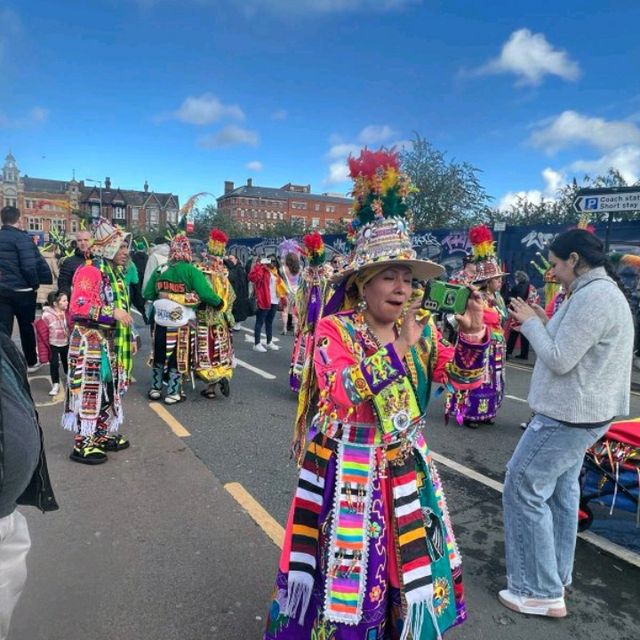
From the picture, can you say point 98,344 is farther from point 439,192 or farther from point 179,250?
point 439,192

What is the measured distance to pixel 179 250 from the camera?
6027mm

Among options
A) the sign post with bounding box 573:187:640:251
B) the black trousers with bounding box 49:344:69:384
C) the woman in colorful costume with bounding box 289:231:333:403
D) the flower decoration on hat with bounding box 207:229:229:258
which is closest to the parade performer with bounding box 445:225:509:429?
the woman in colorful costume with bounding box 289:231:333:403

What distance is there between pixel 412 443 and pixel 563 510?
1.32m

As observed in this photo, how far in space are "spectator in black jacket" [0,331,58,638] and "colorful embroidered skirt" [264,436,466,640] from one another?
3.10 feet

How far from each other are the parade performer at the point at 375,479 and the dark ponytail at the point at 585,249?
824mm

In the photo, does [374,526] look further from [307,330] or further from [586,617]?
[307,330]

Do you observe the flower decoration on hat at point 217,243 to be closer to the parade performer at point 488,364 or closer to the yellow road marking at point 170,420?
the yellow road marking at point 170,420

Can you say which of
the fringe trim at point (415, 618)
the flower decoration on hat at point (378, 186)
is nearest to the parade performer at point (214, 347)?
the flower decoration on hat at point (378, 186)

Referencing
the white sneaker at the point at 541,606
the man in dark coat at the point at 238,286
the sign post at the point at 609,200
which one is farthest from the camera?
the man in dark coat at the point at 238,286

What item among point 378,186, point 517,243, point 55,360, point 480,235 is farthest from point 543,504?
point 517,243

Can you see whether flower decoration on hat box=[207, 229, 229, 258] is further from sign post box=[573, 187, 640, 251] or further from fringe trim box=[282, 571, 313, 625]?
fringe trim box=[282, 571, 313, 625]

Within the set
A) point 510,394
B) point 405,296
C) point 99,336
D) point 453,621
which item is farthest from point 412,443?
point 510,394

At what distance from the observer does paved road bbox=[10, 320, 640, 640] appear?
2.53 m

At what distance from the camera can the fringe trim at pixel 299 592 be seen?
1.92 m
